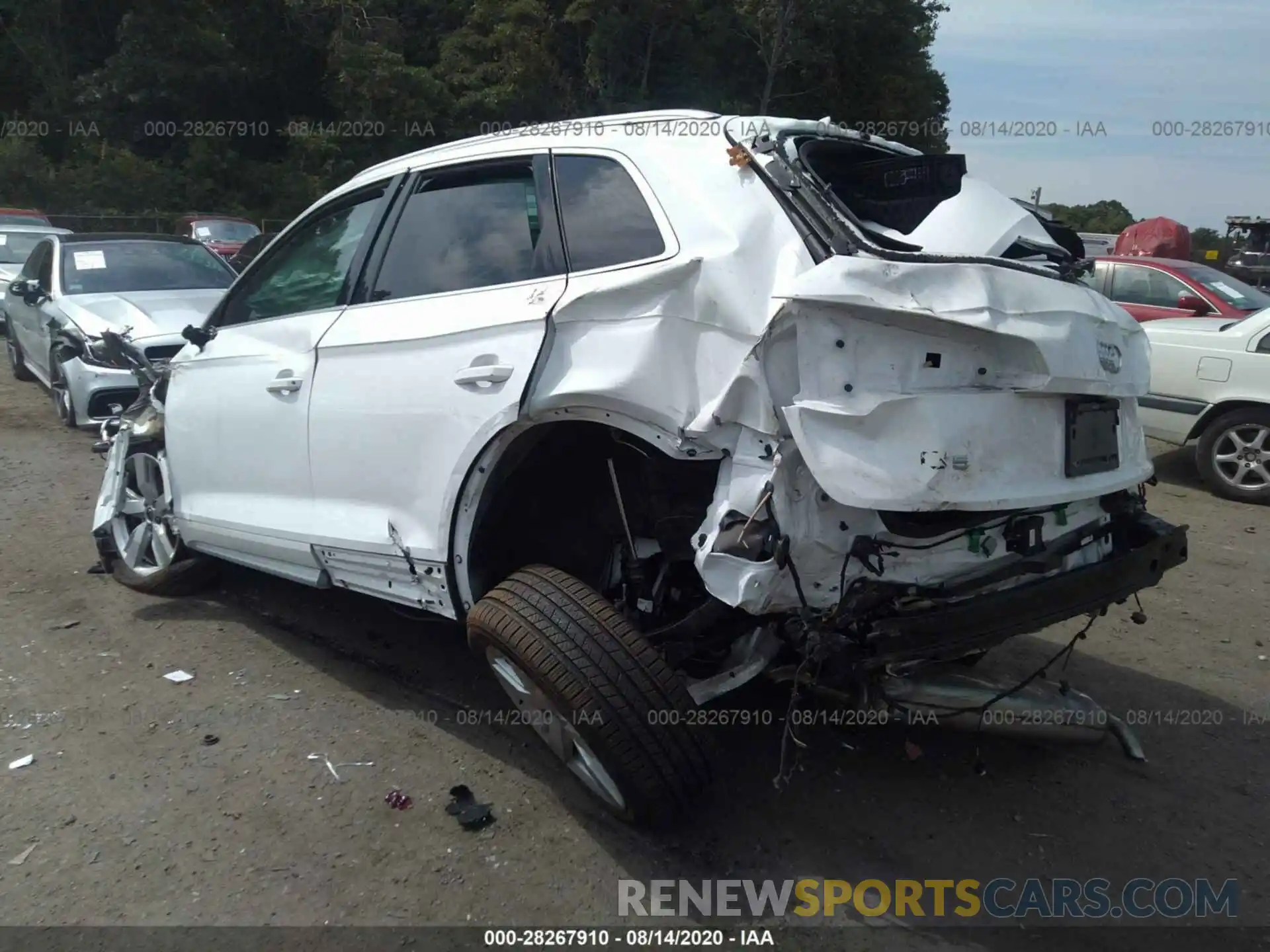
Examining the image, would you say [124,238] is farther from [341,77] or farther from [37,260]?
[341,77]

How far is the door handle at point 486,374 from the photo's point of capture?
9.67ft

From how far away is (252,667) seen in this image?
161 inches

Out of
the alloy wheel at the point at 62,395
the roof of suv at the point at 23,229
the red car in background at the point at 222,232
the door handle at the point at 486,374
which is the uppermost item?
the door handle at the point at 486,374

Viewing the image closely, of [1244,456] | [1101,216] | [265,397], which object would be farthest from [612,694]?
[1101,216]

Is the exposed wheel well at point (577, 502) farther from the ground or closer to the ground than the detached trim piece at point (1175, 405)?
farther from the ground

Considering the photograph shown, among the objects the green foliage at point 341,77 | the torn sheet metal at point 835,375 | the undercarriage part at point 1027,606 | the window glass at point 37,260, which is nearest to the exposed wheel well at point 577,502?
the torn sheet metal at point 835,375

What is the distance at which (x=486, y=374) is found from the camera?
299cm

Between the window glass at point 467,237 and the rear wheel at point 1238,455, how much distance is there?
235 inches

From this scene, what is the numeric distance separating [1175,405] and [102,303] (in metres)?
A: 8.48

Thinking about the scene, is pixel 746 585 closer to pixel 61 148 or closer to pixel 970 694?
pixel 970 694

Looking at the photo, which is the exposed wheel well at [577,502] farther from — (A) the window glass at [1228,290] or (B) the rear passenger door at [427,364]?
(A) the window glass at [1228,290]

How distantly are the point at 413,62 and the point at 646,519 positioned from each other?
3524cm

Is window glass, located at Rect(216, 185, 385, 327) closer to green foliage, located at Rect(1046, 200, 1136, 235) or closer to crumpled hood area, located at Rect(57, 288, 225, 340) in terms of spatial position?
crumpled hood area, located at Rect(57, 288, 225, 340)

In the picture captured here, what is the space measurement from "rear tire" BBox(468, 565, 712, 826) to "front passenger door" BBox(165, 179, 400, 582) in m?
1.33
